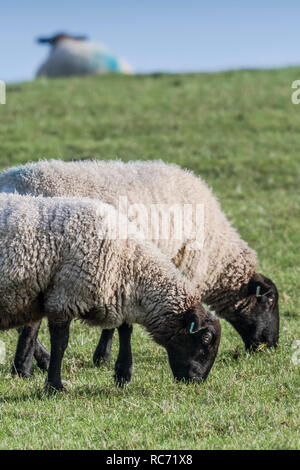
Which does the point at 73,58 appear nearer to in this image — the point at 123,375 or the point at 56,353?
the point at 123,375

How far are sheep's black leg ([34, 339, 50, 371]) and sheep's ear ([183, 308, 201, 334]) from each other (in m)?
1.70

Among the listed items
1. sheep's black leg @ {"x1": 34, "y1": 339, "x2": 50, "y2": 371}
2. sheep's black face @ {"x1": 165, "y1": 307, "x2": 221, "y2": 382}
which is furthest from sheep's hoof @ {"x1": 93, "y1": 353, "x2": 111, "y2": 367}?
sheep's black face @ {"x1": 165, "y1": 307, "x2": 221, "y2": 382}

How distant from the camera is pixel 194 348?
21.3 feet

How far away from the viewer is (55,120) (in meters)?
20.5

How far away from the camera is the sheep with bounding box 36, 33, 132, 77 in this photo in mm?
42062

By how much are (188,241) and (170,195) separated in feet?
1.72

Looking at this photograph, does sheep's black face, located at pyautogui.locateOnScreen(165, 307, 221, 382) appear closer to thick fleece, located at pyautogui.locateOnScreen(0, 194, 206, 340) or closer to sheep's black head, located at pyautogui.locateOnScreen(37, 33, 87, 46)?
thick fleece, located at pyautogui.locateOnScreen(0, 194, 206, 340)

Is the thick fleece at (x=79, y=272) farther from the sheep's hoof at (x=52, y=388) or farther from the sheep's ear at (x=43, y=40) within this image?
the sheep's ear at (x=43, y=40)

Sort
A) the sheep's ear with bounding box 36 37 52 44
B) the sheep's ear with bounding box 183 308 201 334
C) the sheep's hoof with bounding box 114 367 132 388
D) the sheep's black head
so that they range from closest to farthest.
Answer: the sheep's ear with bounding box 183 308 201 334, the sheep's hoof with bounding box 114 367 132 388, the sheep's ear with bounding box 36 37 52 44, the sheep's black head

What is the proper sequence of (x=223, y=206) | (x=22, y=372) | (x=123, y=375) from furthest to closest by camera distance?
(x=223, y=206) < (x=22, y=372) < (x=123, y=375)

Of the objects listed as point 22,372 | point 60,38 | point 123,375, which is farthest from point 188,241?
point 60,38

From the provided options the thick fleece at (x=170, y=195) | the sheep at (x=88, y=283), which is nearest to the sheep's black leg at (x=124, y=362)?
the sheep at (x=88, y=283)

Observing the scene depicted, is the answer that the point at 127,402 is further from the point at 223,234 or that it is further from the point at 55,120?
the point at 55,120

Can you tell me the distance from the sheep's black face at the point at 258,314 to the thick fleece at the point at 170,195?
4.6 inches
